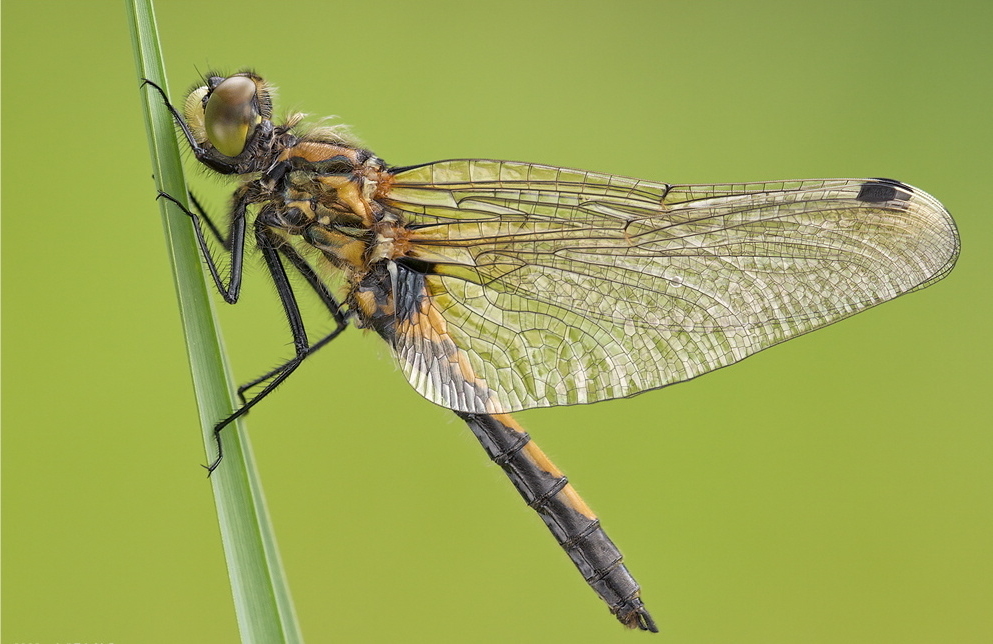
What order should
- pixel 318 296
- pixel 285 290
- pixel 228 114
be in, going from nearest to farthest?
pixel 228 114 → pixel 285 290 → pixel 318 296

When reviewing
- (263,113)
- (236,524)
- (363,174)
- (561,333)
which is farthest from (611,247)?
(236,524)

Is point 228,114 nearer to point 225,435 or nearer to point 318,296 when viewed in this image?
point 318,296

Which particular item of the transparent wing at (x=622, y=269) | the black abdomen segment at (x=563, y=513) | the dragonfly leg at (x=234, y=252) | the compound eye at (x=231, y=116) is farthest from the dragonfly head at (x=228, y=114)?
the black abdomen segment at (x=563, y=513)

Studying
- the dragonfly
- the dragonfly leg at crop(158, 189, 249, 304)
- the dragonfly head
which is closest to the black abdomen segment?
the dragonfly

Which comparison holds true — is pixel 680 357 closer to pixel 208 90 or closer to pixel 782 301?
pixel 782 301

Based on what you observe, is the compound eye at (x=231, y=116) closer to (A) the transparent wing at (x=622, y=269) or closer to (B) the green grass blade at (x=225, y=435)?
(B) the green grass blade at (x=225, y=435)

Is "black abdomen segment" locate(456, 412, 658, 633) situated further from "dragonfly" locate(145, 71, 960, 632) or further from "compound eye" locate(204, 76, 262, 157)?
"compound eye" locate(204, 76, 262, 157)

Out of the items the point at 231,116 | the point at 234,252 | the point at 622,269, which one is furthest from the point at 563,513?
the point at 231,116

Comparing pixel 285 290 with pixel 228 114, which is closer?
pixel 228 114
